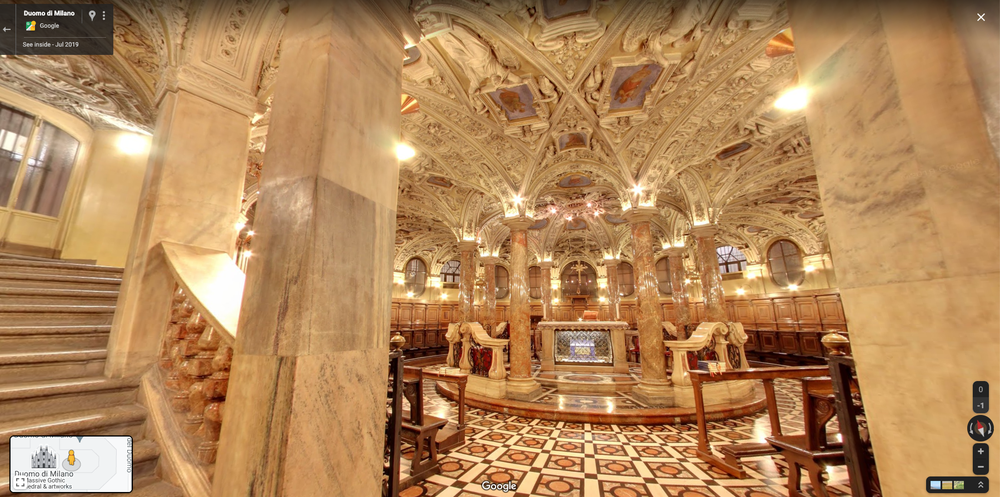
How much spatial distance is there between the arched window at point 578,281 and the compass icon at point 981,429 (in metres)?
19.0

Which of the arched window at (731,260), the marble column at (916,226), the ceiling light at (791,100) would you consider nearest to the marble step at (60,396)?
the marble column at (916,226)

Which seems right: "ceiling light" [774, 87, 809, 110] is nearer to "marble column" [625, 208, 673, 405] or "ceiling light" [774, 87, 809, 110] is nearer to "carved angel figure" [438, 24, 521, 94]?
"marble column" [625, 208, 673, 405]

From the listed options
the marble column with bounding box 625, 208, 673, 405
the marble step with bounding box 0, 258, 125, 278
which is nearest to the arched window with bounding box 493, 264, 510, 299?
the marble column with bounding box 625, 208, 673, 405

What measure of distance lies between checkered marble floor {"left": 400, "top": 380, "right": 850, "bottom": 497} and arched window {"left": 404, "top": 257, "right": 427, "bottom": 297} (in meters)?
14.3

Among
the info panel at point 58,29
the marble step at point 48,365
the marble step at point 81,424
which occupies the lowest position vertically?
the marble step at point 81,424

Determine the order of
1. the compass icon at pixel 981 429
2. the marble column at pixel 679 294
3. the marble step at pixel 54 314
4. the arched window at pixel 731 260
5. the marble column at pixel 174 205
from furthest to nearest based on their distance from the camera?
the arched window at pixel 731 260 < the marble column at pixel 679 294 < the marble step at pixel 54 314 < the marble column at pixel 174 205 < the compass icon at pixel 981 429

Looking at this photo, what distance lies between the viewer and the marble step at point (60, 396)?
171cm

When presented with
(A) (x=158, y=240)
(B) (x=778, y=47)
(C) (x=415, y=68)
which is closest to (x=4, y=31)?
(A) (x=158, y=240)

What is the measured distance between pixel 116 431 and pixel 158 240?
4.83ft

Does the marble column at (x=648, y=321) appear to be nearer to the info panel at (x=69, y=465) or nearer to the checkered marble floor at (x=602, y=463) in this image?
the checkered marble floor at (x=602, y=463)

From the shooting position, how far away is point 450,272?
20906mm

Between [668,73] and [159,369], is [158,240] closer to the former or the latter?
[159,369]

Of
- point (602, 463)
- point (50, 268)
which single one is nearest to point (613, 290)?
point (602, 463)

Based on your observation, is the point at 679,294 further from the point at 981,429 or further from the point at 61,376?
the point at 61,376
